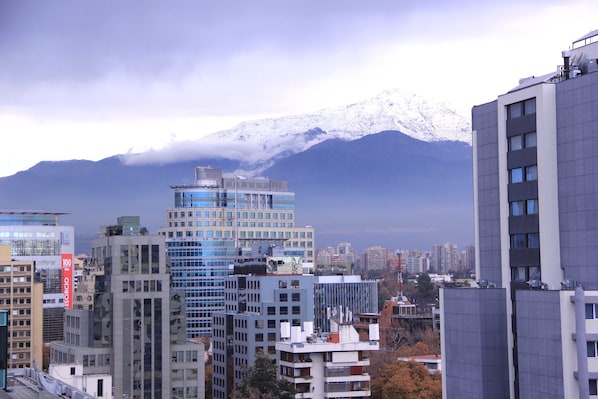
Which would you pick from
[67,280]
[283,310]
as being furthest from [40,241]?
[283,310]

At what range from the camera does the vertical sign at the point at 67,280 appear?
92438mm

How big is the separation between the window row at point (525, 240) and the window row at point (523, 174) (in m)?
1.44

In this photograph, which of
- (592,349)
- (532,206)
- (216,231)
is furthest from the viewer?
(216,231)

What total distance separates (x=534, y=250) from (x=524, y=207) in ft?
4.00

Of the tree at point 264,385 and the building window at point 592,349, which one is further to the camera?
the tree at point 264,385

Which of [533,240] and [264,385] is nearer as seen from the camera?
[533,240]

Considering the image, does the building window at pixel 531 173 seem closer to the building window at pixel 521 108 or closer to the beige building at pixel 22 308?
the building window at pixel 521 108

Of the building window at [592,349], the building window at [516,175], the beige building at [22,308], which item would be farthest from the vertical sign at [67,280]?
the building window at [592,349]

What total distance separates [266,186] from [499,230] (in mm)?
94219

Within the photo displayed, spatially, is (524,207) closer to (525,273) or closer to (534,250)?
(534,250)

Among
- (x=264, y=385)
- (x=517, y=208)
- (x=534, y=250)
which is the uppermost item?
(x=517, y=208)

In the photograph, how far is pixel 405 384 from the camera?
49.7 m

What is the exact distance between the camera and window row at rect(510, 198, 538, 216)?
2627cm

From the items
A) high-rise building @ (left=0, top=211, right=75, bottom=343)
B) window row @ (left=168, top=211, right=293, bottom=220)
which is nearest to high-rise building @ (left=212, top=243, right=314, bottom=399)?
high-rise building @ (left=0, top=211, right=75, bottom=343)
